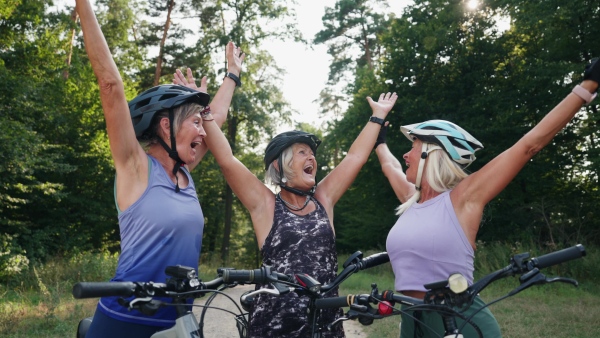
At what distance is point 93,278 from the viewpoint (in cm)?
1639

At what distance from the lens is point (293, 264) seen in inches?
156

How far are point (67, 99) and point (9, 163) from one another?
9.74 meters

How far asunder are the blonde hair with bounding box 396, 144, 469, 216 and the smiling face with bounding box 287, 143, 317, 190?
89cm

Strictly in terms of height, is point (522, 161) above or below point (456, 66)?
below

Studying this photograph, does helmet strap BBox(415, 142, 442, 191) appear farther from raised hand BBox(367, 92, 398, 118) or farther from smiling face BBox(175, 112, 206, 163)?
smiling face BBox(175, 112, 206, 163)

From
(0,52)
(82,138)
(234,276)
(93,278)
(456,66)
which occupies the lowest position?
(93,278)

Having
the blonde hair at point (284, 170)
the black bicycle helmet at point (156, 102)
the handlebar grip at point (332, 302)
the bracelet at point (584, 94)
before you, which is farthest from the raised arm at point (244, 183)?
the bracelet at point (584, 94)

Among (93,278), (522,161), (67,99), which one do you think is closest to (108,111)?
(522,161)

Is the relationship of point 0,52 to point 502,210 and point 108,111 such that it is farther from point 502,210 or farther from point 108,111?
point 108,111

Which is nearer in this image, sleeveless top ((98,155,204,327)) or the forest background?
sleeveless top ((98,155,204,327))

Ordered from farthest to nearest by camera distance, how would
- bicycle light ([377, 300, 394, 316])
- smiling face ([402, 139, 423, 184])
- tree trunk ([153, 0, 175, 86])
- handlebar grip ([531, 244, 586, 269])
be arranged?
tree trunk ([153, 0, 175, 86]), smiling face ([402, 139, 423, 184]), bicycle light ([377, 300, 394, 316]), handlebar grip ([531, 244, 586, 269])

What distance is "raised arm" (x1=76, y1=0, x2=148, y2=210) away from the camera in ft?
10.0

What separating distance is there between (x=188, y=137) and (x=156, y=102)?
0.25 m

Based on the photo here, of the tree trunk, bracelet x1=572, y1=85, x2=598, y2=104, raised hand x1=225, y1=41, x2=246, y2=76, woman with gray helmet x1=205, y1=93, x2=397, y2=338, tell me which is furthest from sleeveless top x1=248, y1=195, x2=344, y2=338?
the tree trunk
